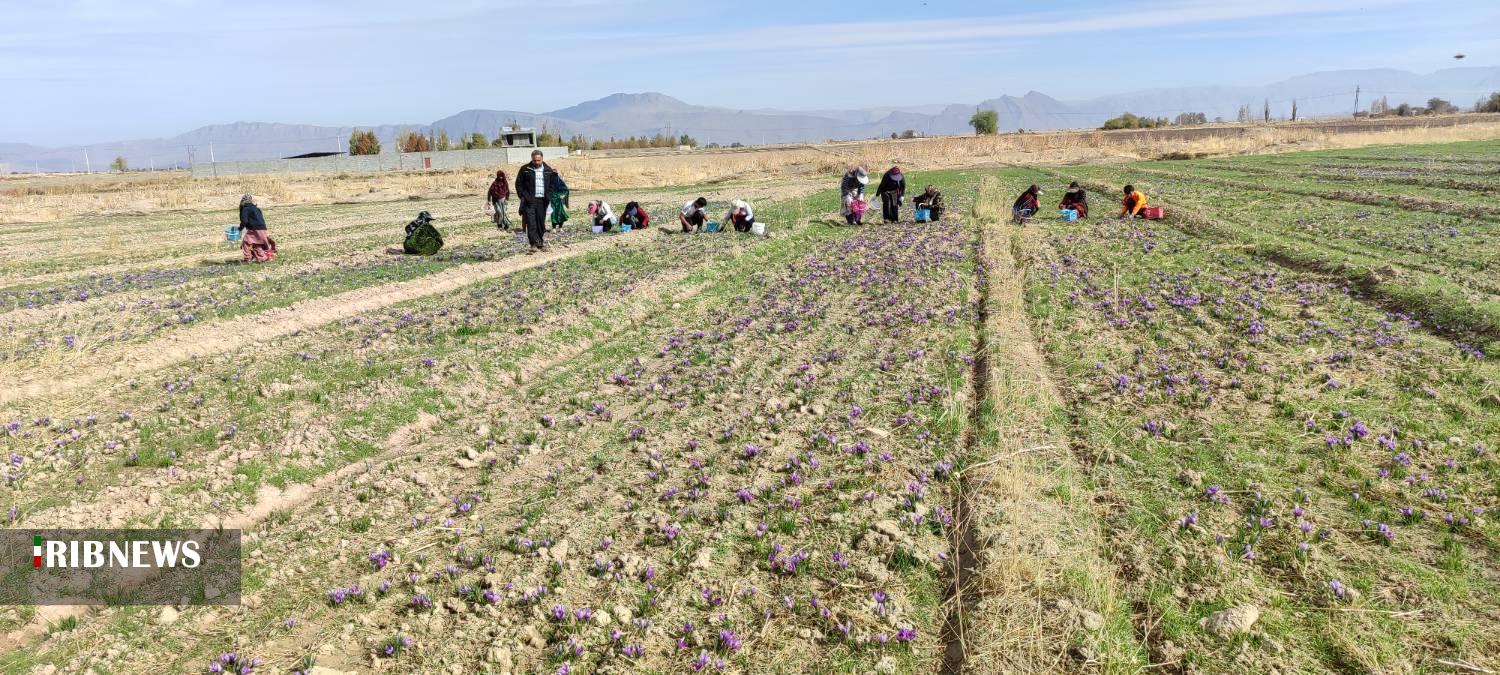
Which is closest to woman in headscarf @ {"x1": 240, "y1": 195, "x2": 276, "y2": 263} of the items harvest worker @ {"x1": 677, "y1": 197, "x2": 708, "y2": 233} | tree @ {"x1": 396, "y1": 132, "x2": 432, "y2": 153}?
harvest worker @ {"x1": 677, "y1": 197, "x2": 708, "y2": 233}

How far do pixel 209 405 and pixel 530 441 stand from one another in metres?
4.06

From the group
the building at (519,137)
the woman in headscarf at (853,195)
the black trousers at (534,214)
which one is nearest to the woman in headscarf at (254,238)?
the black trousers at (534,214)

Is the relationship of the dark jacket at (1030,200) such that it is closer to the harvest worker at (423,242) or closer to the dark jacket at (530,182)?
the dark jacket at (530,182)

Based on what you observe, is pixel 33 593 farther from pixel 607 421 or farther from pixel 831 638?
pixel 831 638

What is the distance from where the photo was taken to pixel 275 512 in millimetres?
6617

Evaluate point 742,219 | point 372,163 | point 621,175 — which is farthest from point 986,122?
point 742,219

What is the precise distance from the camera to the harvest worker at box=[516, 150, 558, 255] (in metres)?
18.7

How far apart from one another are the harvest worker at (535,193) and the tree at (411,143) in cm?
9038

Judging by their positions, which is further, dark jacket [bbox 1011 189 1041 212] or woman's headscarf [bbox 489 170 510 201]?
woman's headscarf [bbox 489 170 510 201]

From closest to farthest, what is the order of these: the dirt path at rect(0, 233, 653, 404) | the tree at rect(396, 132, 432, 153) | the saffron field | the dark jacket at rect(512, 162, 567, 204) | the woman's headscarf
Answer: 1. the saffron field
2. the dirt path at rect(0, 233, 653, 404)
3. the dark jacket at rect(512, 162, 567, 204)
4. the woman's headscarf
5. the tree at rect(396, 132, 432, 153)

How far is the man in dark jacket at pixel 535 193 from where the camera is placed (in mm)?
18719

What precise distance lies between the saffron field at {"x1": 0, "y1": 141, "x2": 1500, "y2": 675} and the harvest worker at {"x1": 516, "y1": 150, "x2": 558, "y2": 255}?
14.8 feet

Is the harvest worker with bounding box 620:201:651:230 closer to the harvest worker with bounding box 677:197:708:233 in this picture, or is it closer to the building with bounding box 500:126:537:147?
the harvest worker with bounding box 677:197:708:233

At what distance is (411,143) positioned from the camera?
4001 inches
